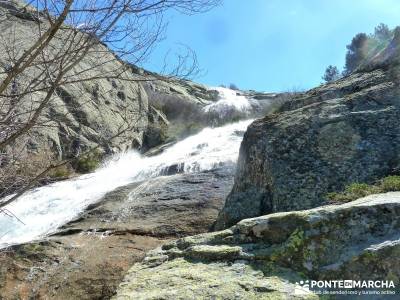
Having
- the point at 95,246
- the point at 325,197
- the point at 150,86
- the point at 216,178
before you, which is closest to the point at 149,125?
the point at 150,86

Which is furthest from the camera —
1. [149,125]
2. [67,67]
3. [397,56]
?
[149,125]

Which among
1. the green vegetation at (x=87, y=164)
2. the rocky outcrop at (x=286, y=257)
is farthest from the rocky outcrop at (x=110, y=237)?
the green vegetation at (x=87, y=164)

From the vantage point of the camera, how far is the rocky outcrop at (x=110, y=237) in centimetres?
784

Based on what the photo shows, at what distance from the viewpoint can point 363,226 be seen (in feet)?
14.6

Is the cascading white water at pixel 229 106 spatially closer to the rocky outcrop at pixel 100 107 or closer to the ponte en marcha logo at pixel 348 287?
the rocky outcrop at pixel 100 107

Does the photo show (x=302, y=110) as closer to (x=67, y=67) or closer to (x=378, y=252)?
(x=378, y=252)

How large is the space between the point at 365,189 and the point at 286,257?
6.36ft

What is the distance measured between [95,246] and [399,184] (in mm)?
5576

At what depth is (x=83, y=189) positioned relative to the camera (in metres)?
16.4

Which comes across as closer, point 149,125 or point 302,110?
point 302,110

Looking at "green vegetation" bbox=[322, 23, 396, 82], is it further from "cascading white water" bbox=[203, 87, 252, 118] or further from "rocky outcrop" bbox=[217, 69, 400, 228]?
"rocky outcrop" bbox=[217, 69, 400, 228]

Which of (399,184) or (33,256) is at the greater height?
(399,184)

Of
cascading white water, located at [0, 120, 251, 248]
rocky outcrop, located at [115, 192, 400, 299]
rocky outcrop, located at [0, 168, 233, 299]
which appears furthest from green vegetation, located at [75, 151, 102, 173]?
rocky outcrop, located at [115, 192, 400, 299]

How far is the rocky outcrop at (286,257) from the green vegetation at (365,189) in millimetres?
585
